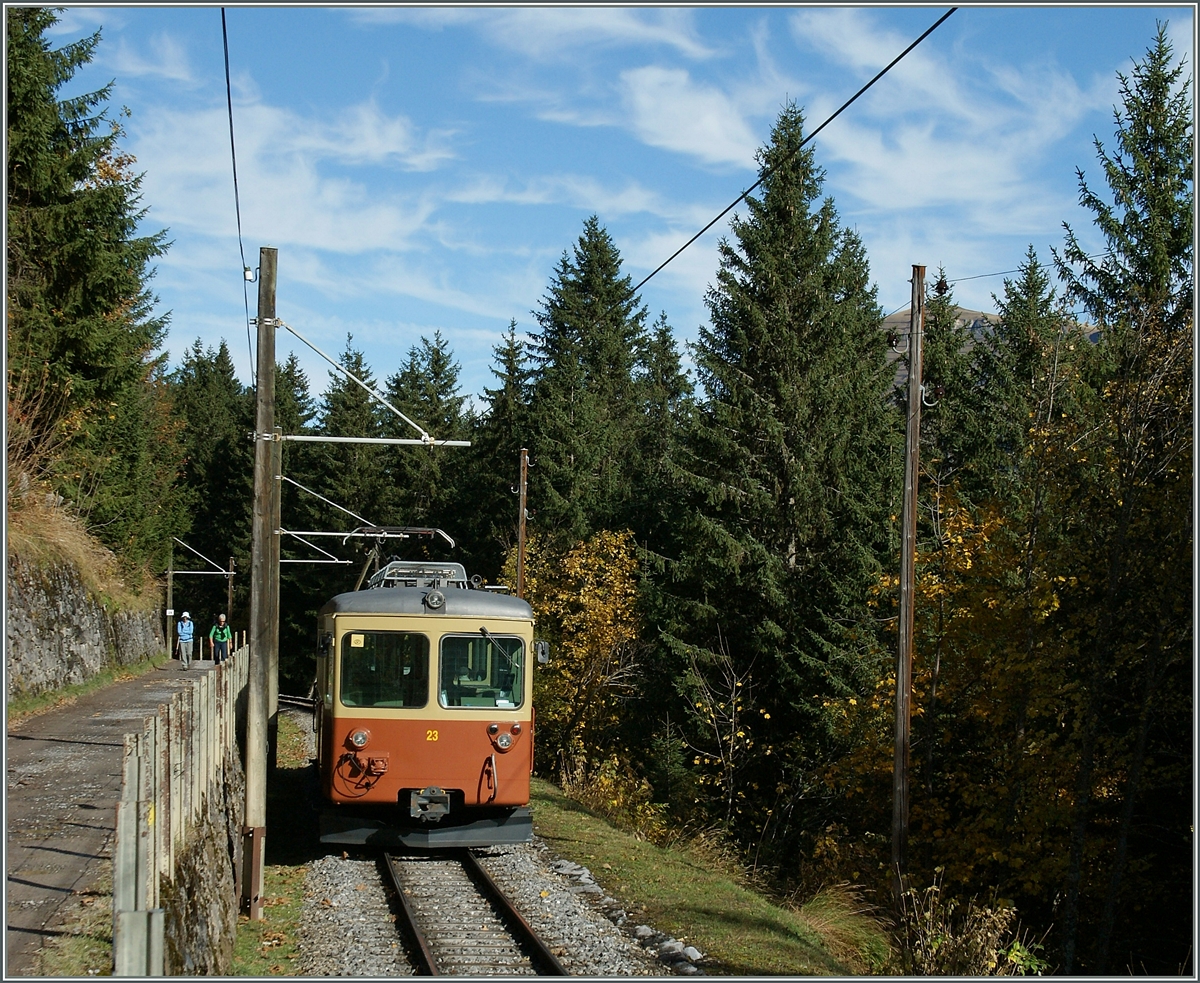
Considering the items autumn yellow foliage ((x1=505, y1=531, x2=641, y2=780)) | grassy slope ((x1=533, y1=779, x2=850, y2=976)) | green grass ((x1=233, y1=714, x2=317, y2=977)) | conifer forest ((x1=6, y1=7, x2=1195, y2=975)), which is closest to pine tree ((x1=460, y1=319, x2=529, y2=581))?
conifer forest ((x1=6, y1=7, x2=1195, y2=975))

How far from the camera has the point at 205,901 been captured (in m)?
7.53

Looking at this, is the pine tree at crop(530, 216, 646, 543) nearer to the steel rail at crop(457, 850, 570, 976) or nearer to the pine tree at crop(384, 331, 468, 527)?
the pine tree at crop(384, 331, 468, 527)

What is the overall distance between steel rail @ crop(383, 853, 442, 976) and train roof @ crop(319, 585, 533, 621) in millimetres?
2713

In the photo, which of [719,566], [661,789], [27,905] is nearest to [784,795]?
[661,789]

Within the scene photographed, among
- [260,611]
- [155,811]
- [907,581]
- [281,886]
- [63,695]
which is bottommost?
[281,886]

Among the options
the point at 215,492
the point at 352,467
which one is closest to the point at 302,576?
the point at 352,467

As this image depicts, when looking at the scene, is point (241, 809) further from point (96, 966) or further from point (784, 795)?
point (784, 795)

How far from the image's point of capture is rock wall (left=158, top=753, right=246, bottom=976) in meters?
6.23

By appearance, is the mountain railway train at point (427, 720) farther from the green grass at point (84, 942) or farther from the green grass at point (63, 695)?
the green grass at point (63, 695)

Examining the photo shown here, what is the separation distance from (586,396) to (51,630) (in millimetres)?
21963

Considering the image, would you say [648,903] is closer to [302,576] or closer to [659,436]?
[659,436]

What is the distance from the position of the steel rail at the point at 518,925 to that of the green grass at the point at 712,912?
1042 mm

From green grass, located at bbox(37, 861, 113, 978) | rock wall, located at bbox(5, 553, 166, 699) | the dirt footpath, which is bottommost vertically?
the dirt footpath

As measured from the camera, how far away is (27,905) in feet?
25.1
